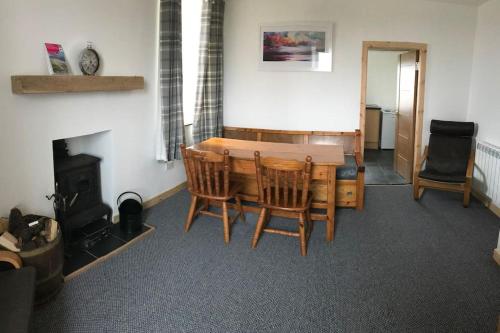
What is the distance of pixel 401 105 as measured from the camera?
5469 millimetres

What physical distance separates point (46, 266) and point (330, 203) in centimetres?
220

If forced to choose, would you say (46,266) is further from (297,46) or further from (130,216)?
(297,46)

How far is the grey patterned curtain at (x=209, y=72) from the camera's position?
4578mm

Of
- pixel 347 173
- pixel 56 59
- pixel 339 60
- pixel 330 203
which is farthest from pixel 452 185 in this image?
pixel 56 59

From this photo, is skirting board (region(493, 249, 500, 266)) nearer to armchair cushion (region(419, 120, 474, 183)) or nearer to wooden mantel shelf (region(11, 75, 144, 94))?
armchair cushion (region(419, 120, 474, 183))

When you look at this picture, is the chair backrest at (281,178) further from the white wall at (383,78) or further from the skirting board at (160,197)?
the white wall at (383,78)

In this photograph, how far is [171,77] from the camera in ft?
12.9

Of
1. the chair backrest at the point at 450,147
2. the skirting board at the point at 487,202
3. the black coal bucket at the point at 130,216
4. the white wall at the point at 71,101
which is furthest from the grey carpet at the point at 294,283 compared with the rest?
the chair backrest at the point at 450,147

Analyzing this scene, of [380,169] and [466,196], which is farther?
[380,169]

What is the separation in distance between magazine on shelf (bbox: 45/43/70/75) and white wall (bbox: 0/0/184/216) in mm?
46

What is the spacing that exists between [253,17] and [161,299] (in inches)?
145

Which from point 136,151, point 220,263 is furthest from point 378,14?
point 220,263

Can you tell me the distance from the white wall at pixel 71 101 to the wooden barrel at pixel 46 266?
1.49ft

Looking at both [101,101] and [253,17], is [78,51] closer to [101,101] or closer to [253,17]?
[101,101]
